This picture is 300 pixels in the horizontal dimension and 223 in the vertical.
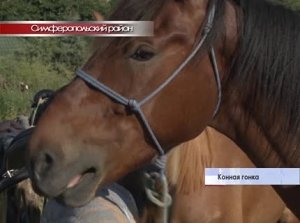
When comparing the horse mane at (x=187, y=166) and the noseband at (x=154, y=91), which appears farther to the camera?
the horse mane at (x=187, y=166)

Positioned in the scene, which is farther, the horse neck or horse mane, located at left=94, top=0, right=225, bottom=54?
the horse neck

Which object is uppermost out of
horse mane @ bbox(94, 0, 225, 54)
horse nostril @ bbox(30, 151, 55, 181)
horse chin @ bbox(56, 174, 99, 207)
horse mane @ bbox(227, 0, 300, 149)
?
horse mane @ bbox(94, 0, 225, 54)

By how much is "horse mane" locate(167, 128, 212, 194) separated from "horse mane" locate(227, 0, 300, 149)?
2.59 ft

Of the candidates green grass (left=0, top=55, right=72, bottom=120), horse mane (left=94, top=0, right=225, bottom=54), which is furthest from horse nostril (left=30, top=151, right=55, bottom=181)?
green grass (left=0, top=55, right=72, bottom=120)

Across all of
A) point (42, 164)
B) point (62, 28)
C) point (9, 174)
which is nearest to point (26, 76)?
point (9, 174)

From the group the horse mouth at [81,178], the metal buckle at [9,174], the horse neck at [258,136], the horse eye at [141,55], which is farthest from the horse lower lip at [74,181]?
the metal buckle at [9,174]

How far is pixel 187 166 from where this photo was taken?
8.71 ft

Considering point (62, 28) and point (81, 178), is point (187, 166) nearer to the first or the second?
point (62, 28)

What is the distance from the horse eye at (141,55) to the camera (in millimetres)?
1736

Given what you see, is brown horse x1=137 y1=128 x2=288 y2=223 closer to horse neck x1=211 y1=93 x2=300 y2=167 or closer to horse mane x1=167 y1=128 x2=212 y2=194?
horse mane x1=167 y1=128 x2=212 y2=194

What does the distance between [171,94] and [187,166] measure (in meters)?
0.92

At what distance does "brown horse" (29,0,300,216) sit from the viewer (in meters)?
1.70

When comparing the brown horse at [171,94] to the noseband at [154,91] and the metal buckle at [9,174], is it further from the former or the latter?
Result: the metal buckle at [9,174]

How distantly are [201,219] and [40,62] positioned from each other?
8.51 metres
